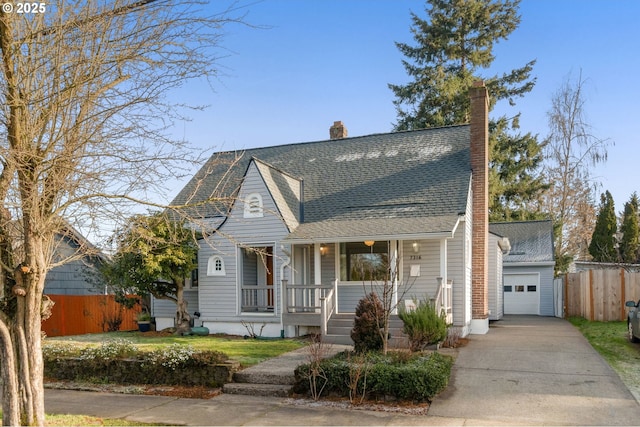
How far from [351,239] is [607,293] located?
10.4 metres

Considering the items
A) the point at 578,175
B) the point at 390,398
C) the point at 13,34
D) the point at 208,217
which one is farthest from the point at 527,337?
the point at 578,175

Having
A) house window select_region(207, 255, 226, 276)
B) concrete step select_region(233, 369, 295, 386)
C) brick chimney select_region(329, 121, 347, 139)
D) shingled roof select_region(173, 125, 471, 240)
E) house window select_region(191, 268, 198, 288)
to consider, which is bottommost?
concrete step select_region(233, 369, 295, 386)

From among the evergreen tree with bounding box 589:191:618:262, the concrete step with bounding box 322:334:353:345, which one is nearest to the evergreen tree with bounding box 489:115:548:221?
the evergreen tree with bounding box 589:191:618:262

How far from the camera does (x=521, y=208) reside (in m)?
32.5

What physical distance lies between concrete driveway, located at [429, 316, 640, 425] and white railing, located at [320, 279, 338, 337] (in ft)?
10.8

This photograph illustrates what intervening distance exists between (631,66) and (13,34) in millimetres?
21219

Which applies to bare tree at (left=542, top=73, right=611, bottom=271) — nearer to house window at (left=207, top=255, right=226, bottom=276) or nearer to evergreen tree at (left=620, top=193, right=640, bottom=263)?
evergreen tree at (left=620, top=193, right=640, bottom=263)

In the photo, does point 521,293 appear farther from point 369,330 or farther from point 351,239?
point 369,330

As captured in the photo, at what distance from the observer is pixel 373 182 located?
16.4m

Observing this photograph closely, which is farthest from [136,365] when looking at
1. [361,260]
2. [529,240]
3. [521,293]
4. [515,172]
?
[515,172]

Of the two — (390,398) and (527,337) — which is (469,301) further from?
(390,398)

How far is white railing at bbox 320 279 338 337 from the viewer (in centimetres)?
1255

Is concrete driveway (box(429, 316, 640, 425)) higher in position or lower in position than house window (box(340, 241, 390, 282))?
lower

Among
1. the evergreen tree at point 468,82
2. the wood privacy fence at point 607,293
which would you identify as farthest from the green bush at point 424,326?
the evergreen tree at point 468,82
